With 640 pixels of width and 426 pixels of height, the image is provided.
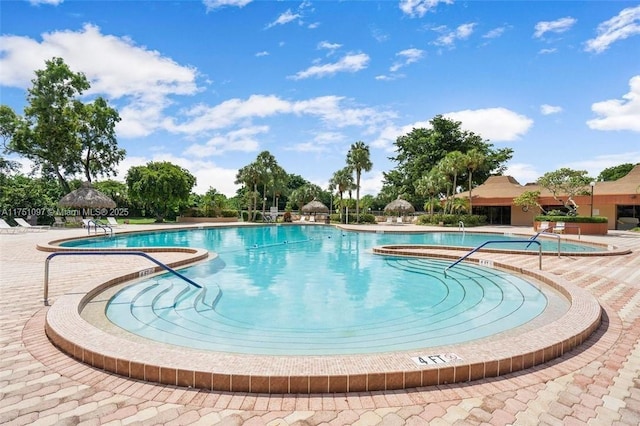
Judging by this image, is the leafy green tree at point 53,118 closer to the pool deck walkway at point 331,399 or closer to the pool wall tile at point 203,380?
the pool deck walkway at point 331,399

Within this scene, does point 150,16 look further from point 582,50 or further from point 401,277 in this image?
point 582,50

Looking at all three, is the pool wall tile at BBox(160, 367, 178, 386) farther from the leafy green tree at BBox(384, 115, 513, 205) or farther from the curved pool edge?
the leafy green tree at BBox(384, 115, 513, 205)

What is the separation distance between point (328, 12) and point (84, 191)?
23.1 m

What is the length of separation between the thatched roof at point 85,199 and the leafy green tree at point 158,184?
340 cm

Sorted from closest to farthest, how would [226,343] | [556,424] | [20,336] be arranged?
[556,424], [20,336], [226,343]

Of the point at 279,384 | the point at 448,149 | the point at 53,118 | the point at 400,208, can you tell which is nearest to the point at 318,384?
the point at 279,384

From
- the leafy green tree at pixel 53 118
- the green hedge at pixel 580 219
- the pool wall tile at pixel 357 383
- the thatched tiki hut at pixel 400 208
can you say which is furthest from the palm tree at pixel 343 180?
the pool wall tile at pixel 357 383

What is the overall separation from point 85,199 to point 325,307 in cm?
2605

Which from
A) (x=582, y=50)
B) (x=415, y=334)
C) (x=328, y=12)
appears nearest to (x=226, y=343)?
(x=415, y=334)

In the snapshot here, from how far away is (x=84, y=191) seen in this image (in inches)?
1054

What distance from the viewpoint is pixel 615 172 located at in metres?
45.1

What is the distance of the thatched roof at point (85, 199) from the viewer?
25734mm

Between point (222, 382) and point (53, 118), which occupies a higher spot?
point (53, 118)

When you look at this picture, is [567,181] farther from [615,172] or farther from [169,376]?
[615,172]
